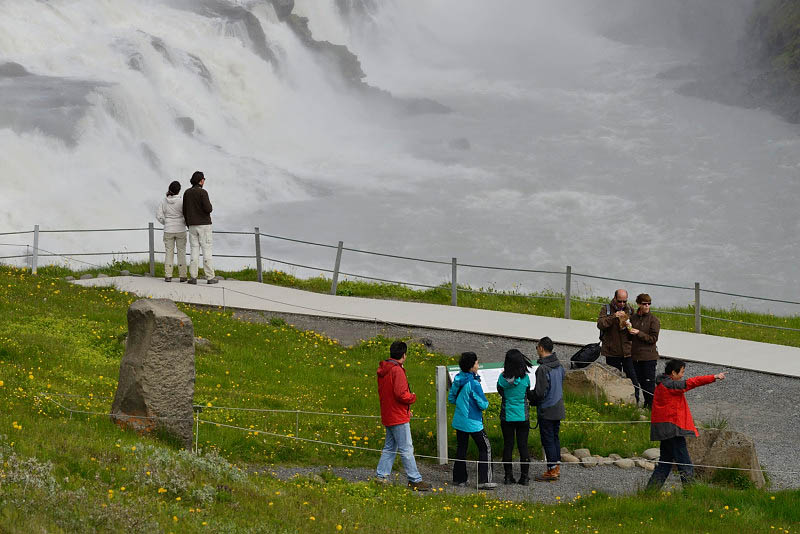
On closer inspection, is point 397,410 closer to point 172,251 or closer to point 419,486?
point 419,486

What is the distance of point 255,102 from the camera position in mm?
55438

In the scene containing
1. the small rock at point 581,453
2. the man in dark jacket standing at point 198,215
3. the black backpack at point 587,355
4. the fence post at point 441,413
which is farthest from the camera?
the man in dark jacket standing at point 198,215

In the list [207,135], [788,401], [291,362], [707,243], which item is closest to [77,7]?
[207,135]

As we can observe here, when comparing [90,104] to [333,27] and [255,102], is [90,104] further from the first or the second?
[333,27]

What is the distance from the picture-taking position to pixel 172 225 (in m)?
23.4

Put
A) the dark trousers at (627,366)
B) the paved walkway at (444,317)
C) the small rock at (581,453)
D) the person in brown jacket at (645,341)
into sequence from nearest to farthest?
the small rock at (581,453) → the person in brown jacket at (645,341) → the dark trousers at (627,366) → the paved walkway at (444,317)

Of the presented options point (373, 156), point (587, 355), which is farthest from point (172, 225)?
point (373, 156)

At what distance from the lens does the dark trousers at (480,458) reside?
13.2 metres

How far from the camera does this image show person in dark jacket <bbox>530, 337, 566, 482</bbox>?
13.5 metres

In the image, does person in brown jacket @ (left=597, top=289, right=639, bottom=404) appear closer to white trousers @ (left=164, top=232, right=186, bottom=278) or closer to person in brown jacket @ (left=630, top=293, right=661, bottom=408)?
person in brown jacket @ (left=630, top=293, right=661, bottom=408)

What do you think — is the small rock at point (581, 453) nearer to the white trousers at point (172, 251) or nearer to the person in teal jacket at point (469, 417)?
the person in teal jacket at point (469, 417)

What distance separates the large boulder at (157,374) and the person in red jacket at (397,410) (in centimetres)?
220

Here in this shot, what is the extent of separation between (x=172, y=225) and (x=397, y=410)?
12045mm

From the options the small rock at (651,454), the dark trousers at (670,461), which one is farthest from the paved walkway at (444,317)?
the dark trousers at (670,461)
